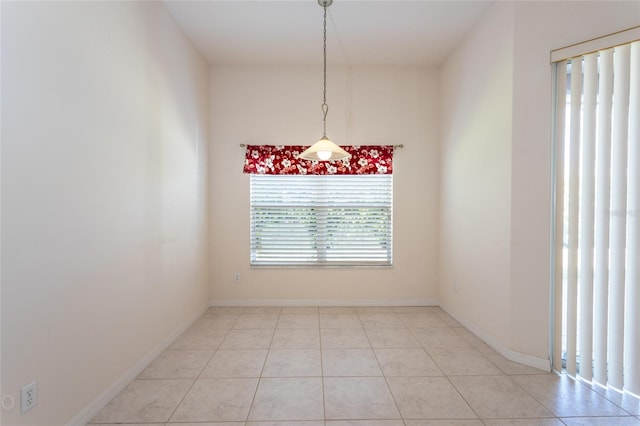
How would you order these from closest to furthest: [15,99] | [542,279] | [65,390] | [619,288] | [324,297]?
1. [15,99]
2. [65,390]
3. [619,288]
4. [542,279]
5. [324,297]

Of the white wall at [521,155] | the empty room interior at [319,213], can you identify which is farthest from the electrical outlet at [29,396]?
the white wall at [521,155]

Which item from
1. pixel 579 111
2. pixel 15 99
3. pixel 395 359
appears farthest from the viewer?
pixel 395 359

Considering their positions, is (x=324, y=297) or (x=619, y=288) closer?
(x=619, y=288)

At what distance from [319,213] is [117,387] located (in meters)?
2.68

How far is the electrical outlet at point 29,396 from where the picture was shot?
1.45 metres

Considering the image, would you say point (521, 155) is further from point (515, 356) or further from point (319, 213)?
point (319, 213)

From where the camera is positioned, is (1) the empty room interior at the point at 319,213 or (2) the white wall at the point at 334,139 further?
(2) the white wall at the point at 334,139

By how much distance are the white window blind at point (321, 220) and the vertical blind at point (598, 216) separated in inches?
77.1

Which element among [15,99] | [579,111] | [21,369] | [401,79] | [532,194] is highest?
[401,79]

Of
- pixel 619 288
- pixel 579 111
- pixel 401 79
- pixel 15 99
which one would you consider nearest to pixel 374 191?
pixel 401 79

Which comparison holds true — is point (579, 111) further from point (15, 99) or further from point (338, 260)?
point (15, 99)

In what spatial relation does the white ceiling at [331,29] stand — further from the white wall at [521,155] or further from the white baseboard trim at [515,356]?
the white baseboard trim at [515,356]

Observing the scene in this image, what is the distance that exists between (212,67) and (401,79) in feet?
8.06

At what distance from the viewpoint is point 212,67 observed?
12.8 ft
